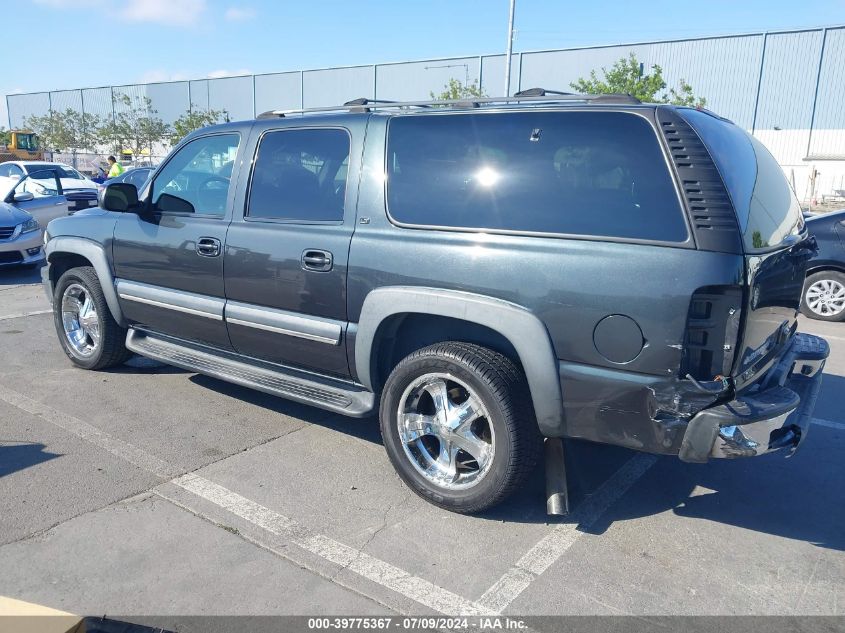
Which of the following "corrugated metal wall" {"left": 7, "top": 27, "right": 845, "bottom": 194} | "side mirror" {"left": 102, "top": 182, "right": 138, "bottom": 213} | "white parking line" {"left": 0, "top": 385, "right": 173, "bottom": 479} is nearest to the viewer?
"white parking line" {"left": 0, "top": 385, "right": 173, "bottom": 479}

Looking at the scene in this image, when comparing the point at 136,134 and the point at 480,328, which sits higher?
the point at 136,134

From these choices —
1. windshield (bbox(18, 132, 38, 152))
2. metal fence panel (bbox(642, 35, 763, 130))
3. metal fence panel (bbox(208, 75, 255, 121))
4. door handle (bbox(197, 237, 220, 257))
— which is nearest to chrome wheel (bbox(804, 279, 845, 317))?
door handle (bbox(197, 237, 220, 257))

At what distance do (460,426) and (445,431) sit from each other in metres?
0.10

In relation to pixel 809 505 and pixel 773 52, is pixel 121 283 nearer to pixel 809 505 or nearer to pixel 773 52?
pixel 809 505

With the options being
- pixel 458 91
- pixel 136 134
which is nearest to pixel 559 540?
pixel 458 91

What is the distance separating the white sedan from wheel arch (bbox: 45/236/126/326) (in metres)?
8.67

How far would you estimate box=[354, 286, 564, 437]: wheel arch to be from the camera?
3.24 metres

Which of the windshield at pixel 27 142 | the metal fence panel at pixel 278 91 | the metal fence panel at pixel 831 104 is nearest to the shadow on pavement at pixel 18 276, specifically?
the windshield at pixel 27 142

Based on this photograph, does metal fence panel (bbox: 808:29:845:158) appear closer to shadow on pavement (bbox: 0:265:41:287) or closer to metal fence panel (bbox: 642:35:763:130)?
metal fence panel (bbox: 642:35:763:130)

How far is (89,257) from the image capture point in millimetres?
5395

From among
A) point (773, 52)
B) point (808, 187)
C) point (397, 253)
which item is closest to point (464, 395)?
point (397, 253)

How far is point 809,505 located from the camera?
149 inches

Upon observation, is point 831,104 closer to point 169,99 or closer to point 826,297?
point 826,297

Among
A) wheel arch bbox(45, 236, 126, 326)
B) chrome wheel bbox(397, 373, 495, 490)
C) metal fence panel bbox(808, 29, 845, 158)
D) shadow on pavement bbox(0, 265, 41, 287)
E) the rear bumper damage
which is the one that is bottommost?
shadow on pavement bbox(0, 265, 41, 287)
